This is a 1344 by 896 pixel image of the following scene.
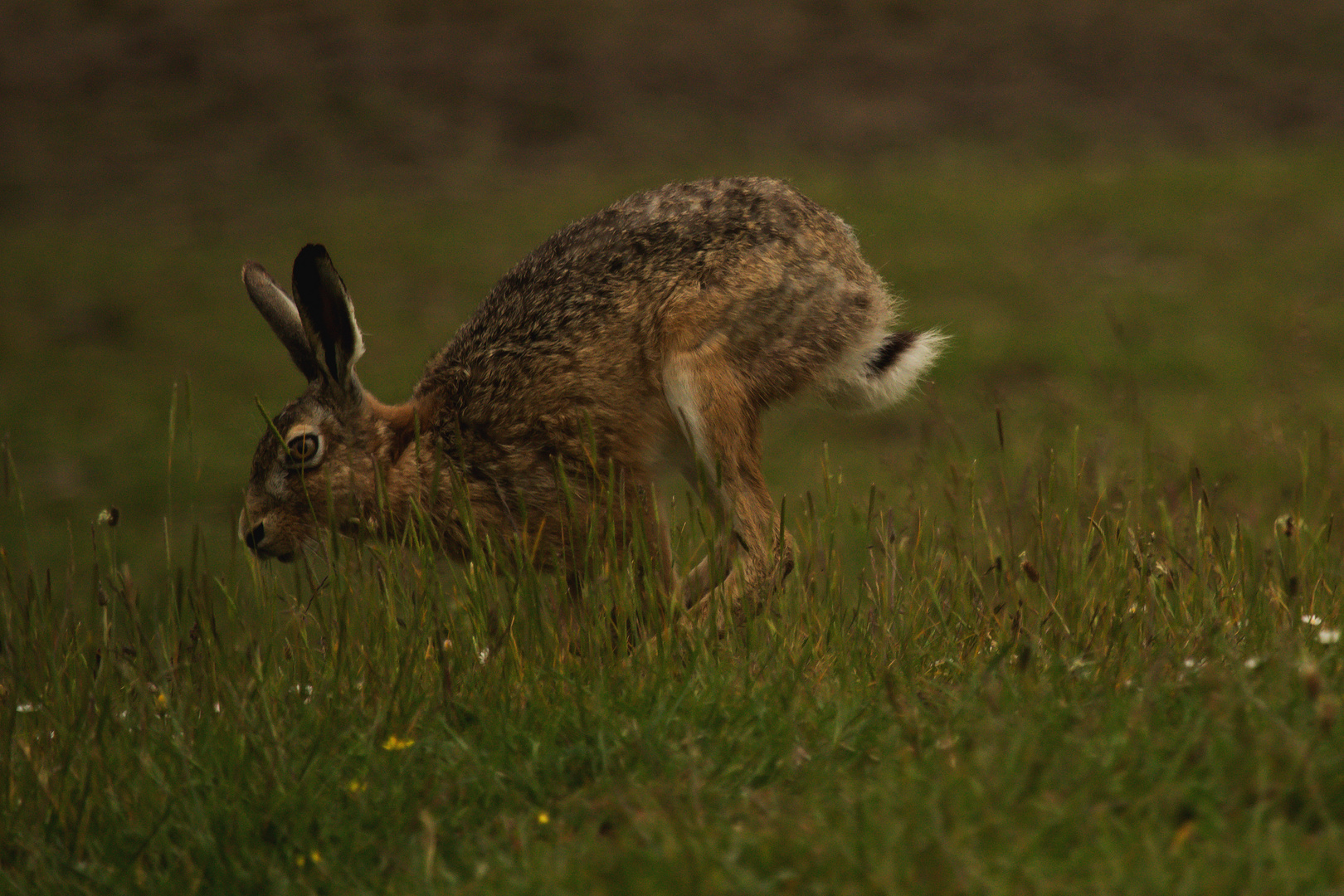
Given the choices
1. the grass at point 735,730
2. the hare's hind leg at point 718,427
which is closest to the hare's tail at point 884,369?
the hare's hind leg at point 718,427

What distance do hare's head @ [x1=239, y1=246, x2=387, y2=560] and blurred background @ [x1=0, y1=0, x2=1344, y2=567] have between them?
3394 millimetres

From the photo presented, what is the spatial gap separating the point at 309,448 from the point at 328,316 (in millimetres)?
481

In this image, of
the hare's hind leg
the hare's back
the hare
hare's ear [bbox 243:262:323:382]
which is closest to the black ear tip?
the hare

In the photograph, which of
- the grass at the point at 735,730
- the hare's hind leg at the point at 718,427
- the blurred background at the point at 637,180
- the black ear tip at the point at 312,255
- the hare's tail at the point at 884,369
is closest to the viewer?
the grass at the point at 735,730

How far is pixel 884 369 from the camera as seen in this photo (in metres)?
5.14

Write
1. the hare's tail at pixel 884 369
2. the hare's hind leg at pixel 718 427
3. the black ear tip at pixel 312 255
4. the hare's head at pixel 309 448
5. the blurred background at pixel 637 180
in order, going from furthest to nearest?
the blurred background at pixel 637 180 → the hare's tail at pixel 884 369 → the hare's head at pixel 309 448 → the hare's hind leg at pixel 718 427 → the black ear tip at pixel 312 255

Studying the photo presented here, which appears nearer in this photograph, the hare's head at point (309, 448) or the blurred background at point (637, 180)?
the hare's head at point (309, 448)

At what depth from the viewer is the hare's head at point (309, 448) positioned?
191 inches

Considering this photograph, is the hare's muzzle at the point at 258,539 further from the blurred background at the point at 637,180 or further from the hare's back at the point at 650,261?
the blurred background at the point at 637,180

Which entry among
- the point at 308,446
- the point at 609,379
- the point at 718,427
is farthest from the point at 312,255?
the point at 718,427

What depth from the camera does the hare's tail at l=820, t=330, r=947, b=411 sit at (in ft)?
16.7

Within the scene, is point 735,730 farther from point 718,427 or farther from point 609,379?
point 609,379

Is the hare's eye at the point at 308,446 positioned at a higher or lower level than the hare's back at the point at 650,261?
lower

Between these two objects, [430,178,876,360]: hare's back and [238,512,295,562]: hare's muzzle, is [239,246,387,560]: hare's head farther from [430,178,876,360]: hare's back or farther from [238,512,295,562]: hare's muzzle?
[430,178,876,360]: hare's back
